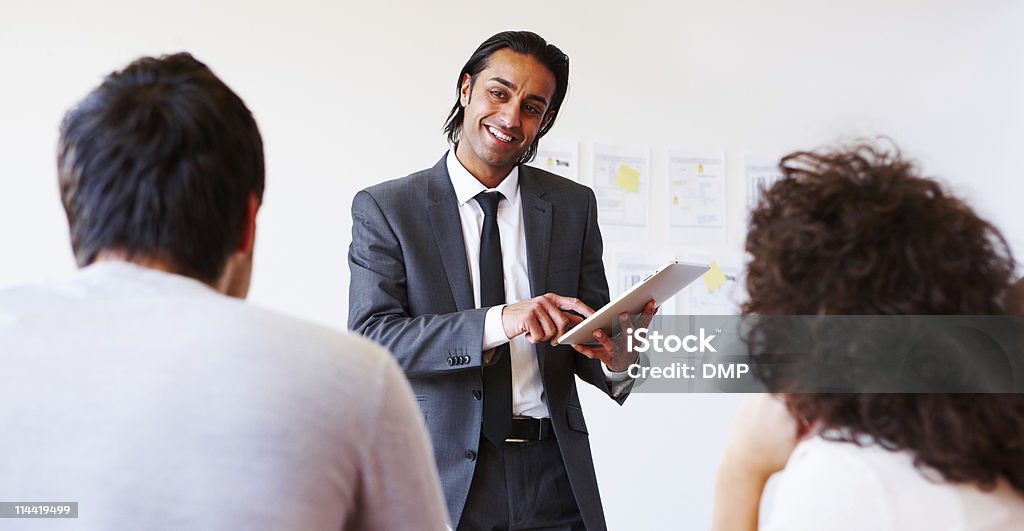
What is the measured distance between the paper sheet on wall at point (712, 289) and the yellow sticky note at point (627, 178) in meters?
0.37

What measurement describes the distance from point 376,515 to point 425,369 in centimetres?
109

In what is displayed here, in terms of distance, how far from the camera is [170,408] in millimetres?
820

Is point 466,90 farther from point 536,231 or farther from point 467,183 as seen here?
point 536,231

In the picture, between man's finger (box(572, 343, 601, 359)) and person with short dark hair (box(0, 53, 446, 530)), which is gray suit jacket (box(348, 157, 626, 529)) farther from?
person with short dark hair (box(0, 53, 446, 530))

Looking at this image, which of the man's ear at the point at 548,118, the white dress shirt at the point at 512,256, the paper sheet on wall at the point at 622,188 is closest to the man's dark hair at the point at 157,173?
the white dress shirt at the point at 512,256

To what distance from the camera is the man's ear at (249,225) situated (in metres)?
0.96

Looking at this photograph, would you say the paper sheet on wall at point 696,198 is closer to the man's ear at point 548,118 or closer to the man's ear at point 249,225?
the man's ear at point 548,118

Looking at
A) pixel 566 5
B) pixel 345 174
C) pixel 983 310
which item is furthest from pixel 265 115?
pixel 983 310

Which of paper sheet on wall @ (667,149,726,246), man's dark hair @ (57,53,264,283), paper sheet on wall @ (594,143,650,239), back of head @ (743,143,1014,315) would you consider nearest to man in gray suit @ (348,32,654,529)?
back of head @ (743,143,1014,315)

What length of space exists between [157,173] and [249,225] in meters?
0.10

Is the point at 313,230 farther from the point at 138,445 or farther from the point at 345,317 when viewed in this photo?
the point at 138,445

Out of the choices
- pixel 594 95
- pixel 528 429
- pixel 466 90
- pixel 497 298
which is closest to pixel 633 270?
pixel 594 95

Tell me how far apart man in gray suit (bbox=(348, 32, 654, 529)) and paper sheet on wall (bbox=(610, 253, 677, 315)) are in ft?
4.14

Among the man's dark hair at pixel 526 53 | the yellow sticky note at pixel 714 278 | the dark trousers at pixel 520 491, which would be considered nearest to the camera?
the dark trousers at pixel 520 491
